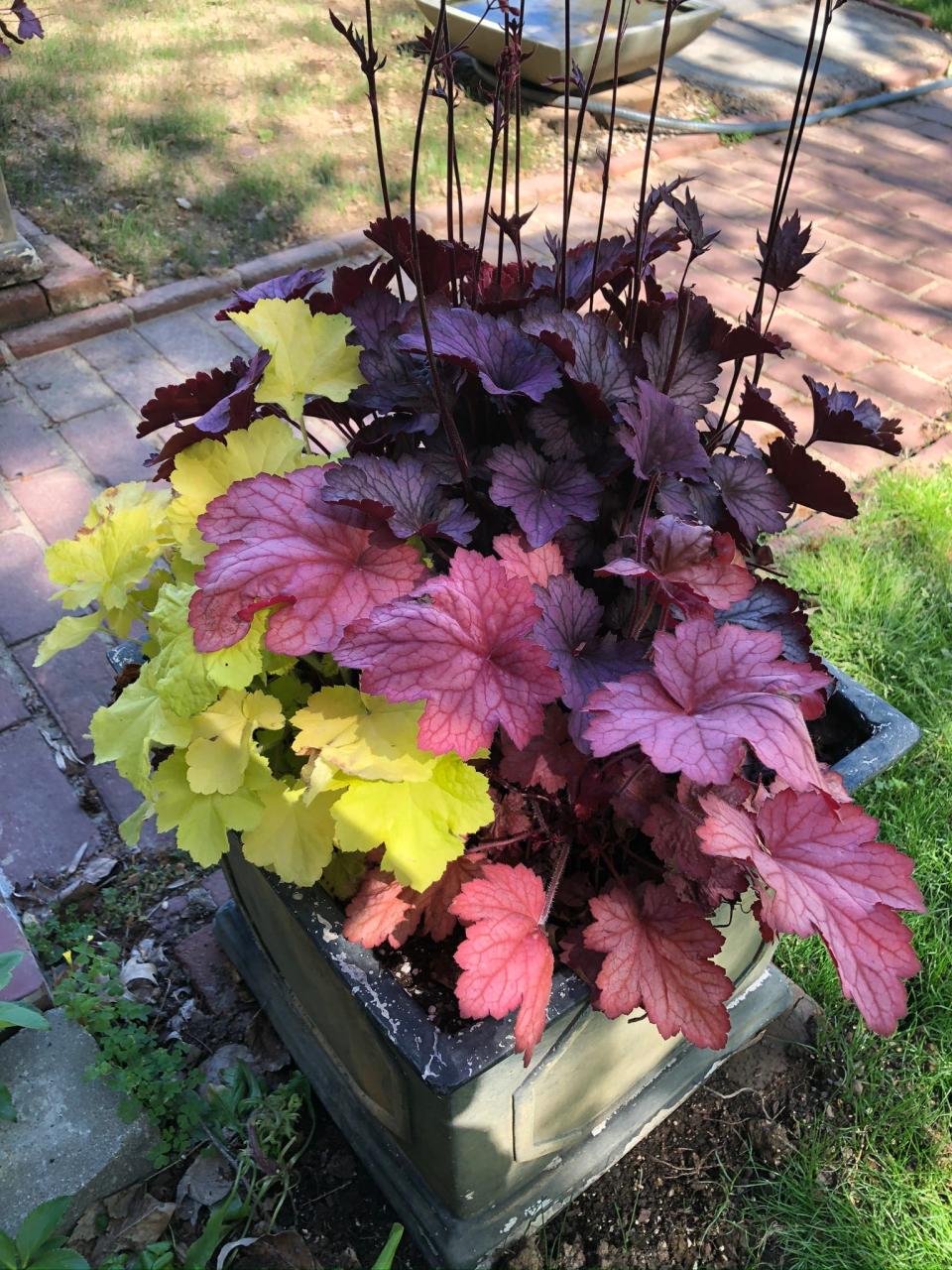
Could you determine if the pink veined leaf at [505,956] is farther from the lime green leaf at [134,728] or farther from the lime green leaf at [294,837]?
the lime green leaf at [134,728]

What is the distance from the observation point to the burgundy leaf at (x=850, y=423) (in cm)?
121

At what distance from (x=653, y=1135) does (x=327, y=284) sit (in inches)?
108

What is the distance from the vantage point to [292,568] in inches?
41.5

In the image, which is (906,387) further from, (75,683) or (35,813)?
(35,813)

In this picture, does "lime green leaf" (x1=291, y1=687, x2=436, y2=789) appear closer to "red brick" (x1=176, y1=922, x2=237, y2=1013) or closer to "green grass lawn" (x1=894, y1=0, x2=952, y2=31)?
"red brick" (x1=176, y1=922, x2=237, y2=1013)

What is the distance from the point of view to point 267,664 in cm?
120

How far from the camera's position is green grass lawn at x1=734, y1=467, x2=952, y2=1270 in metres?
1.52

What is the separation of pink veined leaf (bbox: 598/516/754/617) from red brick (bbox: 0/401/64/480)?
2139 millimetres

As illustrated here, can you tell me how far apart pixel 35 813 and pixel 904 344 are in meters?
2.92

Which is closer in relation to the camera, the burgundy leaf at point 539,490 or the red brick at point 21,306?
the burgundy leaf at point 539,490

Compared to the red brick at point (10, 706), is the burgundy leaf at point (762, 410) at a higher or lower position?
higher

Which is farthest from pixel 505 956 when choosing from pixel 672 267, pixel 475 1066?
pixel 672 267

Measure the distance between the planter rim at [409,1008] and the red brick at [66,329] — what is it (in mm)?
2465

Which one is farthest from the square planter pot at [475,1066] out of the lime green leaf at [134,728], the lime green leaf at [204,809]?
the lime green leaf at [134,728]
